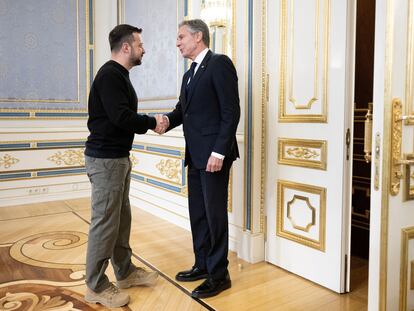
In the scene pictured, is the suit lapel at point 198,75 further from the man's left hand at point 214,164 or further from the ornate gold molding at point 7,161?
the ornate gold molding at point 7,161

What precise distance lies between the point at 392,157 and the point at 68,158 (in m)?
4.28

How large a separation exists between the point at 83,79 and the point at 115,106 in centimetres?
332

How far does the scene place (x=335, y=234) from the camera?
7.85 feet

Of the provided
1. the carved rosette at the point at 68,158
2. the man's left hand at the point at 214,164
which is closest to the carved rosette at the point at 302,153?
the man's left hand at the point at 214,164

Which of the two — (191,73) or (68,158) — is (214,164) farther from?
(68,158)

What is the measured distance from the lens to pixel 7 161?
4.71 metres

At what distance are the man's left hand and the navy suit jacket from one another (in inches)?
2.0

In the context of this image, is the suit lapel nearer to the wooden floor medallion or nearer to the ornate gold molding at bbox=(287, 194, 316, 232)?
the ornate gold molding at bbox=(287, 194, 316, 232)

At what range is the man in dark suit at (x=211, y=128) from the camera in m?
2.28

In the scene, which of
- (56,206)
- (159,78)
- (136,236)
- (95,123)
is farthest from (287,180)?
(56,206)

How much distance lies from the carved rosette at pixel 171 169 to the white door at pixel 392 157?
2.39 meters

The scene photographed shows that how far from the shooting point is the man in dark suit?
7.47 feet

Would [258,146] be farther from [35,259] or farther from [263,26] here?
[35,259]

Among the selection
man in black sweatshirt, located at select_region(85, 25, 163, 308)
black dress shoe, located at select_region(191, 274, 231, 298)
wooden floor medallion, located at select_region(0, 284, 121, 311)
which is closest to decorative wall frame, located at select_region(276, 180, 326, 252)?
black dress shoe, located at select_region(191, 274, 231, 298)
